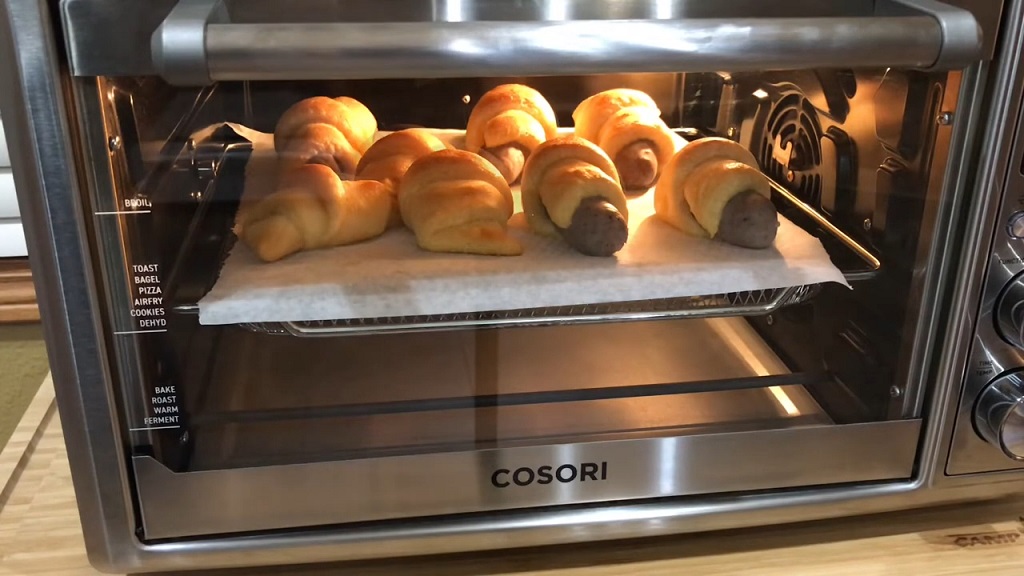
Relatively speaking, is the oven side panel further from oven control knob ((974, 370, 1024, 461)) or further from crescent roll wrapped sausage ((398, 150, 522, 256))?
oven control knob ((974, 370, 1024, 461))

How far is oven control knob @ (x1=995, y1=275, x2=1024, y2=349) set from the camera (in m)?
0.62

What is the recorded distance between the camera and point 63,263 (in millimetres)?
523

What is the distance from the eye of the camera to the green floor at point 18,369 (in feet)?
3.22

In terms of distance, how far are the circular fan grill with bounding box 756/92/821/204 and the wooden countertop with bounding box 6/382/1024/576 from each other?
287 mm

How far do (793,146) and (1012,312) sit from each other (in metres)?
0.22

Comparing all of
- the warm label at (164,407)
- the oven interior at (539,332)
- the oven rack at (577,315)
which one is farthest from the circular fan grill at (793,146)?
the warm label at (164,407)

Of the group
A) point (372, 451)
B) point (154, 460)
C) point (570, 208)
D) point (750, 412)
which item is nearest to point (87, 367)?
point (154, 460)

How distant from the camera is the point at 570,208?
2.20ft

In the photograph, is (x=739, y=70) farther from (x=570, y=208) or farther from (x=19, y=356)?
(x=19, y=356)

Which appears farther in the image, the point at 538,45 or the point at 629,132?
the point at 629,132

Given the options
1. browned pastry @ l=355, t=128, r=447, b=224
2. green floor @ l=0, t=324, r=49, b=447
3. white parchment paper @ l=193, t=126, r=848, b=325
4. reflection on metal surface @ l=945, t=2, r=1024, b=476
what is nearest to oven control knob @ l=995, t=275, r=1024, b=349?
reflection on metal surface @ l=945, t=2, r=1024, b=476

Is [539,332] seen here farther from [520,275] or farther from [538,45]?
[538,45]

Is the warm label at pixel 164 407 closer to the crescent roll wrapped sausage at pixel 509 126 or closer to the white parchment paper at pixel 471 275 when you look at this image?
the white parchment paper at pixel 471 275

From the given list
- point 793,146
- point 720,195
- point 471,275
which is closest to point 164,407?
point 471,275
